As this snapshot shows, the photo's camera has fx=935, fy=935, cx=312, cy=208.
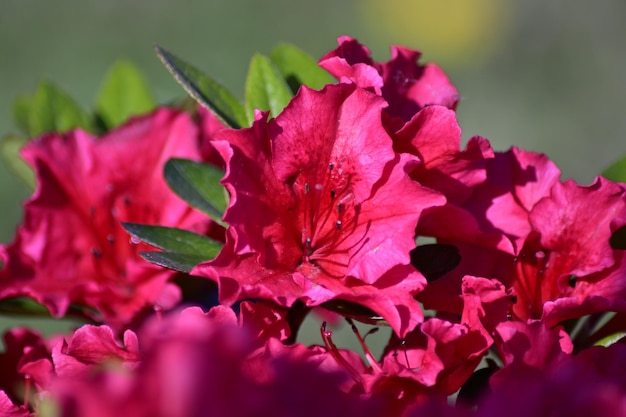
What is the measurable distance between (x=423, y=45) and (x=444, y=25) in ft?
0.60

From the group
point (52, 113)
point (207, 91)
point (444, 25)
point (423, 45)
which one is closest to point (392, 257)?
point (207, 91)

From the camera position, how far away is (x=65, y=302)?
117 centimetres

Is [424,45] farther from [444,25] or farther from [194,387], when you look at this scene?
[194,387]

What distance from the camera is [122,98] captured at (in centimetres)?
152

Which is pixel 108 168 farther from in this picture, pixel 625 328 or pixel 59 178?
pixel 625 328

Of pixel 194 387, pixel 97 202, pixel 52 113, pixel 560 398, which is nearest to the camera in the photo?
pixel 194 387

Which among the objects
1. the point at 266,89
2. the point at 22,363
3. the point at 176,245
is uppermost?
the point at 266,89

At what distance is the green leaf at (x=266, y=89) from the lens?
3.67 feet

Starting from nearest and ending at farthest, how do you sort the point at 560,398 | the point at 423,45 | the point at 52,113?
the point at 560,398 < the point at 52,113 < the point at 423,45

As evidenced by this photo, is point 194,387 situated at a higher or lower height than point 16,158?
higher

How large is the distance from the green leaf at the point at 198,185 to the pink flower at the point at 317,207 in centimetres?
14

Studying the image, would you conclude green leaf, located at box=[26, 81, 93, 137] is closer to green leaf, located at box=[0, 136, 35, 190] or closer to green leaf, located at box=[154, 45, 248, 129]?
green leaf, located at box=[0, 136, 35, 190]

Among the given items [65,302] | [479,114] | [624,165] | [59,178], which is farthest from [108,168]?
[479,114]

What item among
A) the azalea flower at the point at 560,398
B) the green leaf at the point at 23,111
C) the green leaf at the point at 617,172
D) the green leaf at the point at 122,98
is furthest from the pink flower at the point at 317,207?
the green leaf at the point at 23,111
